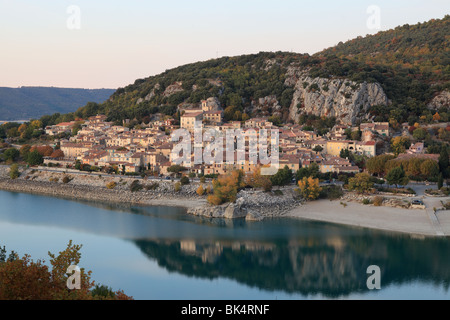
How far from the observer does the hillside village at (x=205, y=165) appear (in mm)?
19906

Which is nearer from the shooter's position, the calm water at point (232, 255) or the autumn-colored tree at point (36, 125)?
the calm water at point (232, 255)

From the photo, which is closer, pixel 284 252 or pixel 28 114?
pixel 284 252

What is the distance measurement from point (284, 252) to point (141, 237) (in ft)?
13.9

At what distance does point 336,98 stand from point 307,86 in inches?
102

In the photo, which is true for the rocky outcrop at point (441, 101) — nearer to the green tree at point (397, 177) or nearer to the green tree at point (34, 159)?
the green tree at point (397, 177)

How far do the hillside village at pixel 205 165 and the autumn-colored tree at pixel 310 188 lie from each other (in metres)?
2.01

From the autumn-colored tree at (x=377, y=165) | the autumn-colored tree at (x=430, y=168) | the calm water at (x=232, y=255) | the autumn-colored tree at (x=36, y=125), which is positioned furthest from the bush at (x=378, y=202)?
the autumn-colored tree at (x=36, y=125)

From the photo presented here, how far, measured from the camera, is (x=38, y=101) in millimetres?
77250

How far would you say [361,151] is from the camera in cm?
2147

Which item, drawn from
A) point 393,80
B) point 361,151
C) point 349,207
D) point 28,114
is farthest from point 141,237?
point 28,114

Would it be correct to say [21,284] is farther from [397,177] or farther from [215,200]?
[397,177]

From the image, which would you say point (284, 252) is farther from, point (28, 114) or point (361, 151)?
point (28, 114)

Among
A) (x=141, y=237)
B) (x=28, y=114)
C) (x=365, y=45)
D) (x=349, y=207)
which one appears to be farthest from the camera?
(x=28, y=114)

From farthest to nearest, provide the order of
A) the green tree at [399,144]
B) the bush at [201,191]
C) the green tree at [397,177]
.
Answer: the green tree at [399,144], the bush at [201,191], the green tree at [397,177]
